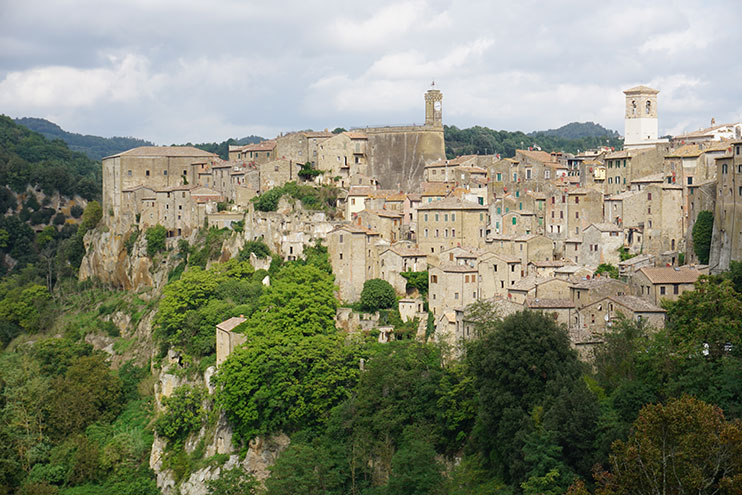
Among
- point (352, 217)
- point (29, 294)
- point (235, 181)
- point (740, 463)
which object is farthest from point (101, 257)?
point (740, 463)

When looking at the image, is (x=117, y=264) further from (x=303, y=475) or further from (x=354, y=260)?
(x=303, y=475)

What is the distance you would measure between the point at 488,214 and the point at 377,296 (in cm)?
1033

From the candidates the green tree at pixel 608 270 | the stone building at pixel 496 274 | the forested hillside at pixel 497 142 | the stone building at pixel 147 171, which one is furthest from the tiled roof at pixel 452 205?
the forested hillside at pixel 497 142

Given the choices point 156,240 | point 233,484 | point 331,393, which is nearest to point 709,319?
point 331,393

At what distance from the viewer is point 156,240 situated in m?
76.7

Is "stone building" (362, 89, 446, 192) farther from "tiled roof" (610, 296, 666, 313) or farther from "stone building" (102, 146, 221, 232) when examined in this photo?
"tiled roof" (610, 296, 666, 313)

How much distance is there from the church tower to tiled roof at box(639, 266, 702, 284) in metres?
23.9

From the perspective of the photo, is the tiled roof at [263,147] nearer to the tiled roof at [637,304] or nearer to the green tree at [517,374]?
the tiled roof at [637,304]

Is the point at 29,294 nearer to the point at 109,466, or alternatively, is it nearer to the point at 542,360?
the point at 109,466

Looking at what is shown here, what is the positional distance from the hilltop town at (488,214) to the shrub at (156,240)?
0.88 meters

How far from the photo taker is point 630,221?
2285 inches

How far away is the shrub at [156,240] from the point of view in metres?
76.8

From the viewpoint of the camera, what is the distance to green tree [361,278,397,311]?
56.8 meters

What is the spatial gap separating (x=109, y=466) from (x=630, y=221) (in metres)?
33.1
